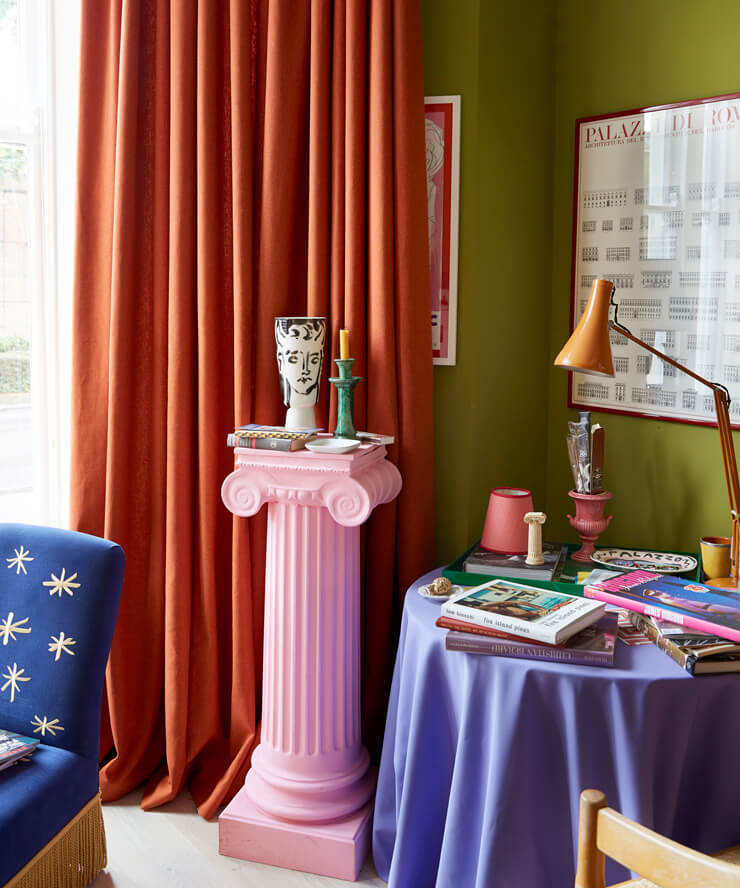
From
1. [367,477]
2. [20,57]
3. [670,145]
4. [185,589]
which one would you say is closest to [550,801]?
[367,477]

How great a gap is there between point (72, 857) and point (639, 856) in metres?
1.36

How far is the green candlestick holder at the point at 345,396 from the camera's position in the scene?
7.02 ft

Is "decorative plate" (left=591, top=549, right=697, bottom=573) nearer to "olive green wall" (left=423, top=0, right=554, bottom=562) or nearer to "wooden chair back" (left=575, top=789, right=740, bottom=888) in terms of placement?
"olive green wall" (left=423, top=0, right=554, bottom=562)

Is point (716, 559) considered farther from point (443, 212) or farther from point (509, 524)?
point (443, 212)

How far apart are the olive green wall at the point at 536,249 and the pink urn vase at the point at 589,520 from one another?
277 mm

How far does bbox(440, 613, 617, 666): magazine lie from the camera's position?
156 centimetres

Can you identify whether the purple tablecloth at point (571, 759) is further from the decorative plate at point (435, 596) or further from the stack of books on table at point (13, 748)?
the stack of books on table at point (13, 748)

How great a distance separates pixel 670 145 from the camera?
218 cm

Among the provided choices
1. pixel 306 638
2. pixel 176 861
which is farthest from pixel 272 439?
pixel 176 861

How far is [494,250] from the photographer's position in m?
2.36

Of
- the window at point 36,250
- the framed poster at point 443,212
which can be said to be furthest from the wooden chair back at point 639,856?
the window at point 36,250

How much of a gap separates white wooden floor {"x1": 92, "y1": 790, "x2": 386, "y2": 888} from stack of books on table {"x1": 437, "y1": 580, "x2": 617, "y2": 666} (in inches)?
31.0

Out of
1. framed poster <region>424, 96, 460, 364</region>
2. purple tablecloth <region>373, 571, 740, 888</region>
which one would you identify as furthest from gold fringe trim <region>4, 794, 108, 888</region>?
framed poster <region>424, 96, 460, 364</region>

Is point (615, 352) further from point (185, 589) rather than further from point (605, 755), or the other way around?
point (185, 589)
